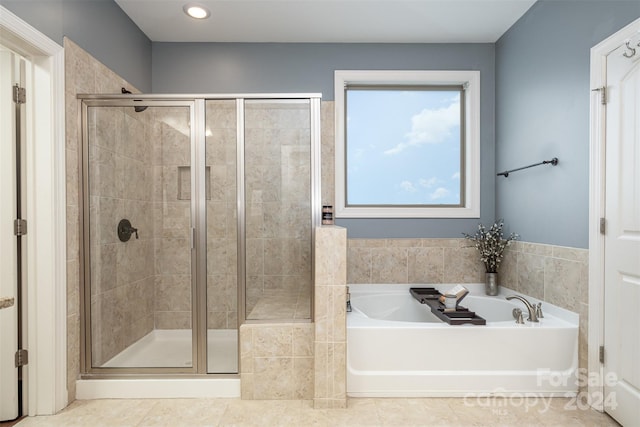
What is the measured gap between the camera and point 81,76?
2090 mm

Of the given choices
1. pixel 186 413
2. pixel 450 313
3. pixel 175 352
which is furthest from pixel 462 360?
pixel 175 352

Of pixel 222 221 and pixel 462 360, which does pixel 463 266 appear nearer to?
pixel 462 360

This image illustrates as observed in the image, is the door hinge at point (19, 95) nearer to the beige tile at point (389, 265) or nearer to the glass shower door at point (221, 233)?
the glass shower door at point (221, 233)

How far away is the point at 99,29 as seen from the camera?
225cm

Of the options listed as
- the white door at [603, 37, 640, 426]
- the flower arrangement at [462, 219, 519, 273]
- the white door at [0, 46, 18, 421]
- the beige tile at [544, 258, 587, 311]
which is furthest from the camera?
the flower arrangement at [462, 219, 519, 273]

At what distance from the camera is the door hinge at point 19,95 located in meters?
1.82

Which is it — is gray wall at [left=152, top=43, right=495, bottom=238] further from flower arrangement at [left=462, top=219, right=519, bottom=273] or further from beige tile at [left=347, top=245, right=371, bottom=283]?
flower arrangement at [left=462, top=219, right=519, bottom=273]

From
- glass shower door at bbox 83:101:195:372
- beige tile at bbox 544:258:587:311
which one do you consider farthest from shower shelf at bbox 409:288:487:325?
glass shower door at bbox 83:101:195:372

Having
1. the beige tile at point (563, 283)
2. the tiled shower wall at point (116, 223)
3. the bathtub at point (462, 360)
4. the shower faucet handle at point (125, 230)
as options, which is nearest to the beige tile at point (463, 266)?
the beige tile at point (563, 283)

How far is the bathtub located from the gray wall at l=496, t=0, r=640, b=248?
0.66m

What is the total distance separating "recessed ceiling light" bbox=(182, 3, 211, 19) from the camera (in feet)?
7.98

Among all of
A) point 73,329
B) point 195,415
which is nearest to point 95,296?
point 73,329

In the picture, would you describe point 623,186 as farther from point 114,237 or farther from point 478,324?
point 114,237

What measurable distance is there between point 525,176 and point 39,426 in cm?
339
